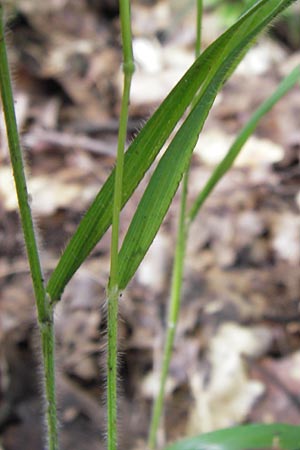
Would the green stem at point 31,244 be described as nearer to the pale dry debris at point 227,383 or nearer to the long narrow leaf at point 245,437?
the long narrow leaf at point 245,437

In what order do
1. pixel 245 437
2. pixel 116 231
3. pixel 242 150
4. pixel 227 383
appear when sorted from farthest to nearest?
pixel 242 150
pixel 227 383
pixel 245 437
pixel 116 231

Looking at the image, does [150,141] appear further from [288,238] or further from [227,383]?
[288,238]

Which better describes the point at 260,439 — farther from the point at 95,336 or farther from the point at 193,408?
the point at 95,336

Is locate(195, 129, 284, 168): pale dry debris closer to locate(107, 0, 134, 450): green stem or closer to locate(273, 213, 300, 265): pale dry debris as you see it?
locate(273, 213, 300, 265): pale dry debris

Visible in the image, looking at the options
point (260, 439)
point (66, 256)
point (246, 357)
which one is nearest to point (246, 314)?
point (246, 357)

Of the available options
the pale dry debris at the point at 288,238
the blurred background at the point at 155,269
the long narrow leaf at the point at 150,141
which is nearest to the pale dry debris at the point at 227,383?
the blurred background at the point at 155,269

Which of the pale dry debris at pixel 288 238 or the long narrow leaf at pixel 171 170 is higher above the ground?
the pale dry debris at pixel 288 238

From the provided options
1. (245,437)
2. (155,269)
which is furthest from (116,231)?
(155,269)
